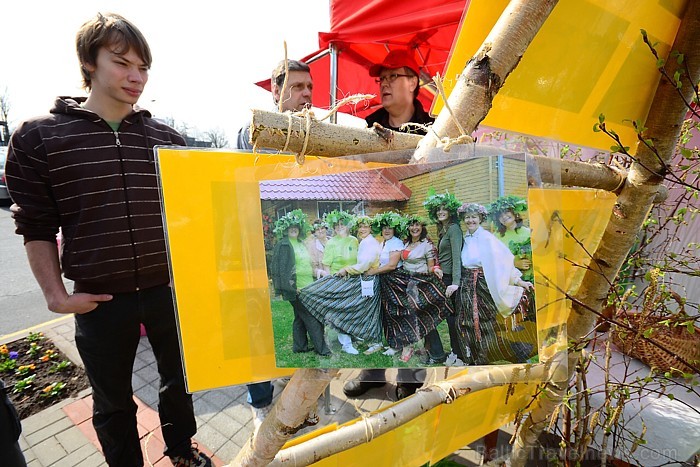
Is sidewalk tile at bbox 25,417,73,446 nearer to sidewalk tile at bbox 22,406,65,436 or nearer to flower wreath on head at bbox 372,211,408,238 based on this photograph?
sidewalk tile at bbox 22,406,65,436

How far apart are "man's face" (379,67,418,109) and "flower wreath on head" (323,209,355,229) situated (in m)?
2.39

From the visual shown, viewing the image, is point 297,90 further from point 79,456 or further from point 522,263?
point 79,456

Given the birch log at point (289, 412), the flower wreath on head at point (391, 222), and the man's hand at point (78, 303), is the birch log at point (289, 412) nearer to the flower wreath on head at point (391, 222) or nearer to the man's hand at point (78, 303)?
the flower wreath on head at point (391, 222)

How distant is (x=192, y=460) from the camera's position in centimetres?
224

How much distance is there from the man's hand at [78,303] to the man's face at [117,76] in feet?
3.26

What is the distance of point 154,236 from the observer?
71.3 inches

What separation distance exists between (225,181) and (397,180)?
0.41 meters

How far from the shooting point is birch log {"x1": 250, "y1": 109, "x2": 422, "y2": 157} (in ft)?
2.19

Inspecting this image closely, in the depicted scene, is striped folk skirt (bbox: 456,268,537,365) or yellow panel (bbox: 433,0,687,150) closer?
striped folk skirt (bbox: 456,268,537,365)

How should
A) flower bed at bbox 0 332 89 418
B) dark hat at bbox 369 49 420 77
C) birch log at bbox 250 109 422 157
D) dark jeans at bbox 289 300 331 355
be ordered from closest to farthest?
1. birch log at bbox 250 109 422 157
2. dark jeans at bbox 289 300 331 355
3. dark hat at bbox 369 49 420 77
4. flower bed at bbox 0 332 89 418

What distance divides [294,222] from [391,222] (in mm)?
215

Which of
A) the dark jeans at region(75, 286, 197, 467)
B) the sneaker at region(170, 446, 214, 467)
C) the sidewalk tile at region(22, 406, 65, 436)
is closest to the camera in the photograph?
the dark jeans at region(75, 286, 197, 467)

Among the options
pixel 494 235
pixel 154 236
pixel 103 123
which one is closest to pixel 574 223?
pixel 494 235

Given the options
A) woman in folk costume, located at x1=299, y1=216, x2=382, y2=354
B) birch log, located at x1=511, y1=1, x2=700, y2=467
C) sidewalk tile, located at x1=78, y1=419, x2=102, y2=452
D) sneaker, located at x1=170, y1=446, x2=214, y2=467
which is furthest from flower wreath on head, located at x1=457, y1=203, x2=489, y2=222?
sidewalk tile, located at x1=78, y1=419, x2=102, y2=452
